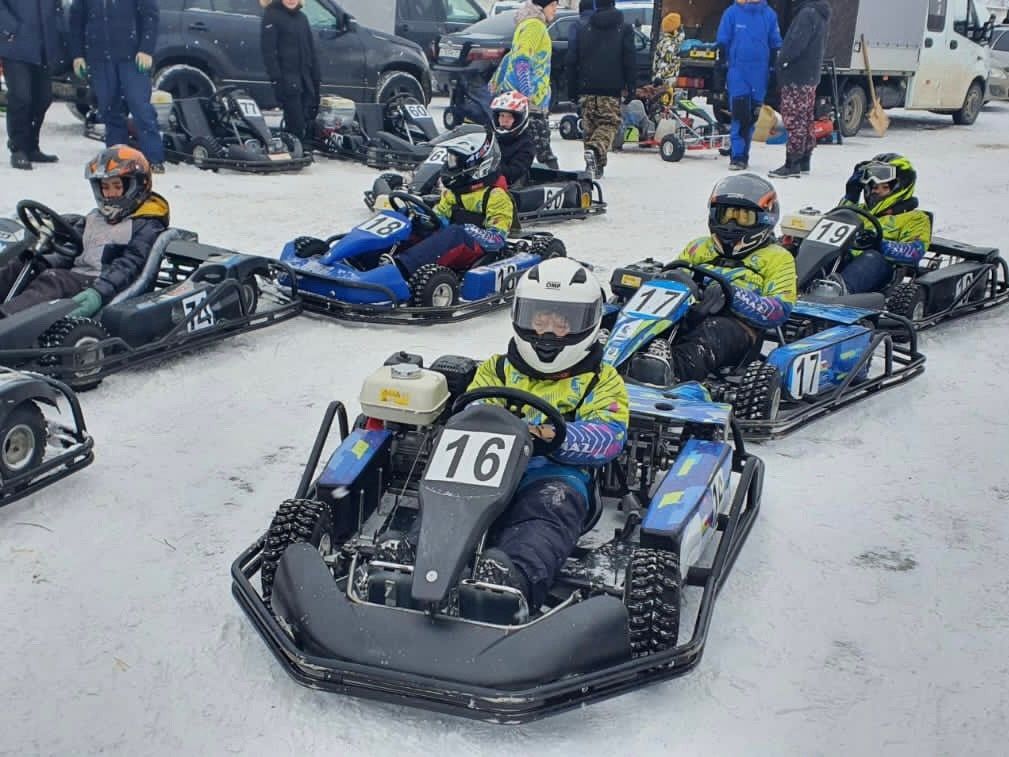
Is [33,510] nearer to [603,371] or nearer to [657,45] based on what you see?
[603,371]

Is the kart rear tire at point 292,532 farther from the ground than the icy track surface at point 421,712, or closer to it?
farther from the ground

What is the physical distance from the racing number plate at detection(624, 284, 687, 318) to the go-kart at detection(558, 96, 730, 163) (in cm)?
920

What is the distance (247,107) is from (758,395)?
8146 millimetres

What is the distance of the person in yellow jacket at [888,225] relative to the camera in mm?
7836

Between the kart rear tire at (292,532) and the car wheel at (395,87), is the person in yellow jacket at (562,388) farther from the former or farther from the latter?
the car wheel at (395,87)

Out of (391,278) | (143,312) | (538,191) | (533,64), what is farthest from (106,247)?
(533,64)

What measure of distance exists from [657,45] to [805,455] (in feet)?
37.1

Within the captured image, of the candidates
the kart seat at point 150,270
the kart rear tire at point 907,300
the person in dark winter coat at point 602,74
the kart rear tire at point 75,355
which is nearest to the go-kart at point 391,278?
the kart seat at point 150,270

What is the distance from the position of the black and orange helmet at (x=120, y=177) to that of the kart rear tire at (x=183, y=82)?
7000 millimetres

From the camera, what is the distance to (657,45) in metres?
15.8

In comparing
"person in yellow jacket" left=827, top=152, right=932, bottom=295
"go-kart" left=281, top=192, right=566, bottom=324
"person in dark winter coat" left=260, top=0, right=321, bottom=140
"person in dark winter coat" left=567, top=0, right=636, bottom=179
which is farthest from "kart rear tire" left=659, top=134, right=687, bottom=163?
"go-kart" left=281, top=192, right=566, bottom=324

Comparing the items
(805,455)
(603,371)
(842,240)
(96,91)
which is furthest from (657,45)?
(603,371)

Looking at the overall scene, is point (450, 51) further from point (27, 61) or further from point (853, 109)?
point (27, 61)

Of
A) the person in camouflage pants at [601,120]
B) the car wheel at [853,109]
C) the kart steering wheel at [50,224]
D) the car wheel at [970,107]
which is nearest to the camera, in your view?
the kart steering wheel at [50,224]
